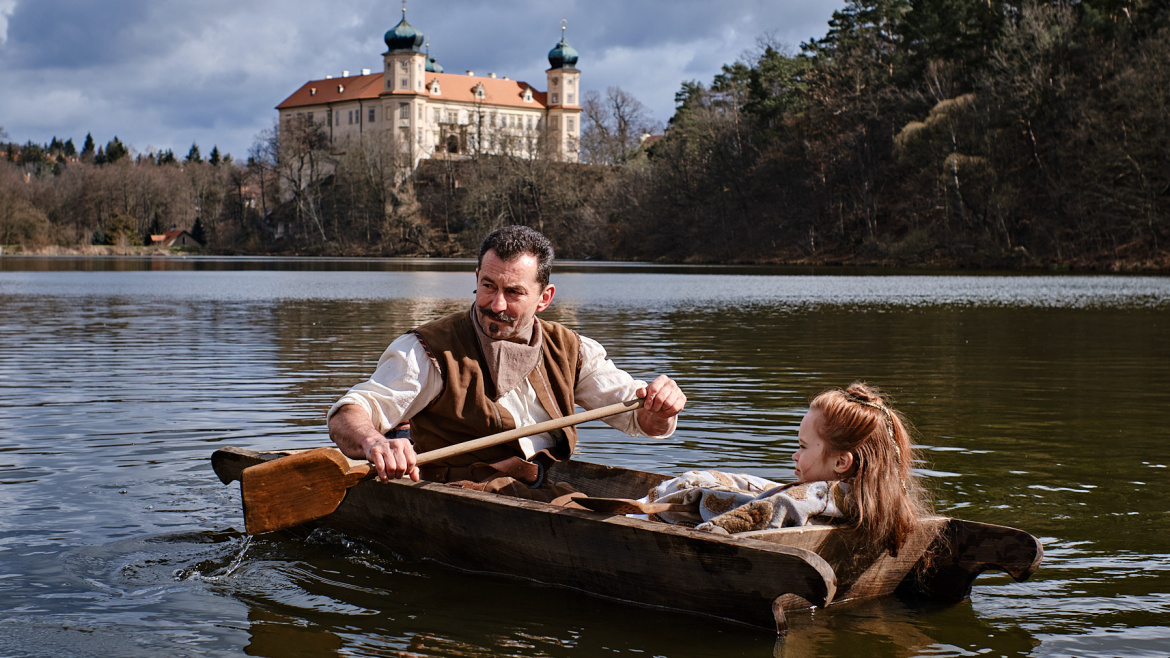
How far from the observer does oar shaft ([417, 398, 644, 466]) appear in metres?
5.02

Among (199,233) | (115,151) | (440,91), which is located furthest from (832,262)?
(115,151)

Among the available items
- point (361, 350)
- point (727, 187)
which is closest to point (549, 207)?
point (727, 187)

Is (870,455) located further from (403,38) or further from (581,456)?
(403,38)

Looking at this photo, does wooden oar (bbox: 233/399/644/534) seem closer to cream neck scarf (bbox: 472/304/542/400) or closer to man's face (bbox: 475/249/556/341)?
cream neck scarf (bbox: 472/304/542/400)

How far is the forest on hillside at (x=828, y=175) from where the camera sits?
48.3 m

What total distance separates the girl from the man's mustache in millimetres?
1377

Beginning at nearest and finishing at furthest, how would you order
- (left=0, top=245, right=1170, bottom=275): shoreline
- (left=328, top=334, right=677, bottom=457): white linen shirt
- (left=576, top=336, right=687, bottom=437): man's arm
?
(left=328, top=334, right=677, bottom=457): white linen shirt < (left=576, top=336, right=687, bottom=437): man's arm < (left=0, top=245, right=1170, bottom=275): shoreline

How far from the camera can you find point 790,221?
69.4 m

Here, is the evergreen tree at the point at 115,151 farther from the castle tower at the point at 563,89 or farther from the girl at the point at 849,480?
the girl at the point at 849,480

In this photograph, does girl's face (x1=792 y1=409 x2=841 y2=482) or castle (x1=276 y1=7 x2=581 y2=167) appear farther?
castle (x1=276 y1=7 x2=581 y2=167)

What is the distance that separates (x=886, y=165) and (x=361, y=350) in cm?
5348

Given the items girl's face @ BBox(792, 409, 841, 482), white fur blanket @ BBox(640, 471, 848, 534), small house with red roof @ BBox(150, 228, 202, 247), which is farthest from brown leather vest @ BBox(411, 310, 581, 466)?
small house with red roof @ BBox(150, 228, 202, 247)

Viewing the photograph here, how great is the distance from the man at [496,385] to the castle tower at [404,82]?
370 feet

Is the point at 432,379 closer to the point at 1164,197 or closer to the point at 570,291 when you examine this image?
the point at 570,291
